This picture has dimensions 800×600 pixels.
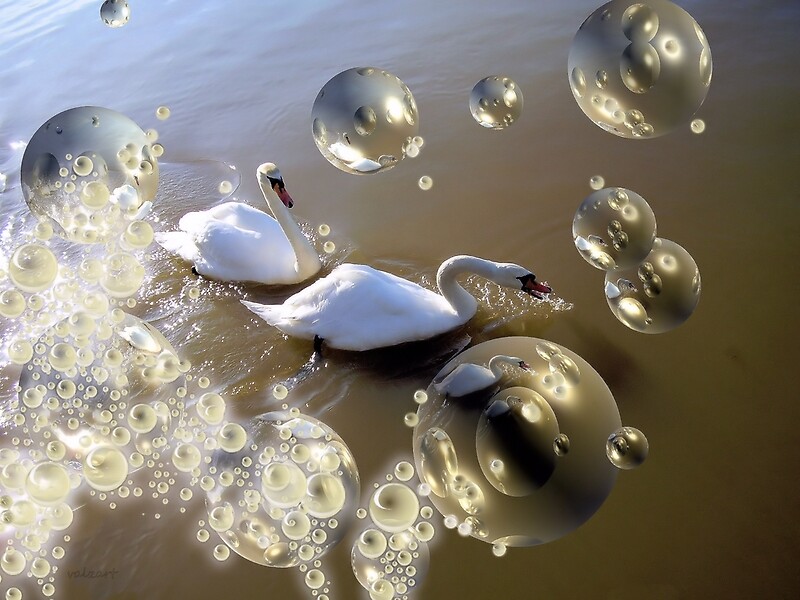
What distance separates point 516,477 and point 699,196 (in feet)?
3.81

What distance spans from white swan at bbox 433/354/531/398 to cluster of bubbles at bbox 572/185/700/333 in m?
0.25

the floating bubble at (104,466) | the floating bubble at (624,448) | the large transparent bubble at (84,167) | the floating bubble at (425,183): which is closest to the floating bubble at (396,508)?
the floating bubble at (624,448)

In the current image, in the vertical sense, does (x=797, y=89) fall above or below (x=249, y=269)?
above

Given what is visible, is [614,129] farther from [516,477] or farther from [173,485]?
[173,485]

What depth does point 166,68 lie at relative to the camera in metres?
2.72

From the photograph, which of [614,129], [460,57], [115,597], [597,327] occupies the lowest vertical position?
[115,597]

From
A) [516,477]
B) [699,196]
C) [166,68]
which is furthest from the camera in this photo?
[166,68]

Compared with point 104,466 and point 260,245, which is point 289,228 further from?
point 104,466

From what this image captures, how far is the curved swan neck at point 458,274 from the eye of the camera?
1431mm

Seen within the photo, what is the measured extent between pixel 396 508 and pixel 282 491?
157 millimetres

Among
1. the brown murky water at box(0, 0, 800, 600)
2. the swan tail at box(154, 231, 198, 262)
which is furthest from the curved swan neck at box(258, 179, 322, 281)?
the swan tail at box(154, 231, 198, 262)

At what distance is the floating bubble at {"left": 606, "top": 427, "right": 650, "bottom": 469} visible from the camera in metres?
0.89

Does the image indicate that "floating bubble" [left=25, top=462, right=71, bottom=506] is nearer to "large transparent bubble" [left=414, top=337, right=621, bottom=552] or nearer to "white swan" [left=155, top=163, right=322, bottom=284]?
"large transparent bubble" [left=414, top=337, right=621, bottom=552]

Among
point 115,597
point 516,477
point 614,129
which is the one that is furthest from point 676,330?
point 115,597
